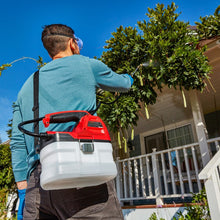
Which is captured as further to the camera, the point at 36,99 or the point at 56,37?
the point at 56,37

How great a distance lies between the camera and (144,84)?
14.7 feet

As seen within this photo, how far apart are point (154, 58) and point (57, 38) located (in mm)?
3026

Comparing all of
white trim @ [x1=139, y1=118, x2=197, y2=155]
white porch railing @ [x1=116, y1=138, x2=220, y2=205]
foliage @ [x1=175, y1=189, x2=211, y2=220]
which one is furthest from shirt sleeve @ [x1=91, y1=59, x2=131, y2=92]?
white trim @ [x1=139, y1=118, x2=197, y2=155]

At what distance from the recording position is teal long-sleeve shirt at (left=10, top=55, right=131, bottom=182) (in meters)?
1.25

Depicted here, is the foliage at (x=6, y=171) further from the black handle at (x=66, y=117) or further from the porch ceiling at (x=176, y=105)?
the black handle at (x=66, y=117)

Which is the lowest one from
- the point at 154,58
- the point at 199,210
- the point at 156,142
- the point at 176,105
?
the point at 199,210

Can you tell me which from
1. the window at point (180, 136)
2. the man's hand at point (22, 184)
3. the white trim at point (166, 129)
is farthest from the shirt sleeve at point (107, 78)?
the window at point (180, 136)

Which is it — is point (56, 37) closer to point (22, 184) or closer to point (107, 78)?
point (107, 78)

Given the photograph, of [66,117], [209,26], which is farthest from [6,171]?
[66,117]

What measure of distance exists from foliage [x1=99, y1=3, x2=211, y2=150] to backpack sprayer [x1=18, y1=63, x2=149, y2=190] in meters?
3.28

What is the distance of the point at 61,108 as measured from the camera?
1229 mm

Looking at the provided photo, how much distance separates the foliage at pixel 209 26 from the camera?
4.27 meters

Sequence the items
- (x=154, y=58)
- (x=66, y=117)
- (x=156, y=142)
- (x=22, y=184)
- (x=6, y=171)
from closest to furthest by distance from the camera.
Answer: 1. (x=66, y=117)
2. (x=22, y=184)
3. (x=154, y=58)
4. (x=6, y=171)
5. (x=156, y=142)

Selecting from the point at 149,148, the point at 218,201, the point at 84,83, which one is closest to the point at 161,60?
the point at 218,201
